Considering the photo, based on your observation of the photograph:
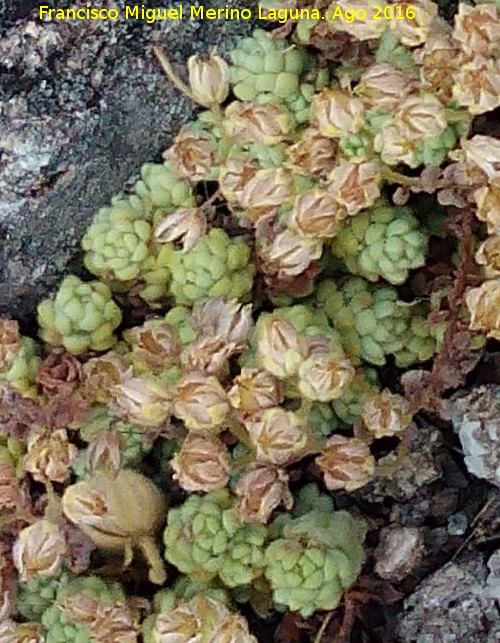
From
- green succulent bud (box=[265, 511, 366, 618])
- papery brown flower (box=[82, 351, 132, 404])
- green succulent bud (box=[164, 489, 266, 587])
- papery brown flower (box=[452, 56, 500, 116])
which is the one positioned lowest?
green succulent bud (box=[265, 511, 366, 618])

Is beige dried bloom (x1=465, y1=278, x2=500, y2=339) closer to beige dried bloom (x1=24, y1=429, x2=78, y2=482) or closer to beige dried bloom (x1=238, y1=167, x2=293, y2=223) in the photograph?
beige dried bloom (x1=238, y1=167, x2=293, y2=223)

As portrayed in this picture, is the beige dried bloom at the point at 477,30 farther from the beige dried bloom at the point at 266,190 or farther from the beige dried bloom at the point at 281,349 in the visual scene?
the beige dried bloom at the point at 281,349

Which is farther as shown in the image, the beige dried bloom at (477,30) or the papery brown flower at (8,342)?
the papery brown flower at (8,342)

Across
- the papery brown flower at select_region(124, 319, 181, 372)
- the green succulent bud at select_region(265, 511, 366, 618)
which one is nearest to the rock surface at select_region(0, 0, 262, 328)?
the papery brown flower at select_region(124, 319, 181, 372)

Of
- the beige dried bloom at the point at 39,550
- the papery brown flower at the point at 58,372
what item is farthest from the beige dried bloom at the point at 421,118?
the beige dried bloom at the point at 39,550

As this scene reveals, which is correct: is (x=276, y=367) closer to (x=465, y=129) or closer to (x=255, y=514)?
(x=255, y=514)

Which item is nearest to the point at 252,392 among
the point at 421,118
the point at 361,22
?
the point at 421,118
